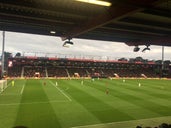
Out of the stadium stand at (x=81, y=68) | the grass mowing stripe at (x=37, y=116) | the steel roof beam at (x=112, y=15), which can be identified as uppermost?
the steel roof beam at (x=112, y=15)

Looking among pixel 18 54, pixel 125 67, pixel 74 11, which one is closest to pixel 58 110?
pixel 74 11

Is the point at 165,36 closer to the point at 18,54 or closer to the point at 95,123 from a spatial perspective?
the point at 95,123

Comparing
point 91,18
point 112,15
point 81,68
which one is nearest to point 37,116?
point 91,18

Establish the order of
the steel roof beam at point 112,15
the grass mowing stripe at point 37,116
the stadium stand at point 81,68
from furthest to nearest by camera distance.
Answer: the stadium stand at point 81,68, the grass mowing stripe at point 37,116, the steel roof beam at point 112,15

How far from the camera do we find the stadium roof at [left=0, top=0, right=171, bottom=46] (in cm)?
1034

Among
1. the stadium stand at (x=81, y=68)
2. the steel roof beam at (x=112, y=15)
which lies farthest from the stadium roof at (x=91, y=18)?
the stadium stand at (x=81, y=68)

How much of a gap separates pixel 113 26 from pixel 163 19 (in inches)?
126

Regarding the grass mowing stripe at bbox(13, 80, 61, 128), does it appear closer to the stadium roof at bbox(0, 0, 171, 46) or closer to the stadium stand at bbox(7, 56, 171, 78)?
the stadium roof at bbox(0, 0, 171, 46)

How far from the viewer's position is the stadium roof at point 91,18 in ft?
33.9

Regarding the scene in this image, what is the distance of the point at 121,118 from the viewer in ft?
53.5

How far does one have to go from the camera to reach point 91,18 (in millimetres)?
13102

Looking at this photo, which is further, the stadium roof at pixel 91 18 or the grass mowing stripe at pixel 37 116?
the grass mowing stripe at pixel 37 116

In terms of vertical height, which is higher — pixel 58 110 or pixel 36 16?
pixel 36 16

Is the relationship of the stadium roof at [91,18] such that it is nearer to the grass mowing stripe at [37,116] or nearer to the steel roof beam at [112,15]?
the steel roof beam at [112,15]
